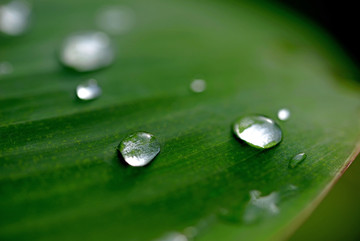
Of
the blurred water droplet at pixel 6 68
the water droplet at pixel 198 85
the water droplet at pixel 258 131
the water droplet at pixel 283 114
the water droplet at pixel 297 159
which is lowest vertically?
the water droplet at pixel 297 159

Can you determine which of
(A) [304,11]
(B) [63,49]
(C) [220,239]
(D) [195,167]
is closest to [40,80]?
(B) [63,49]

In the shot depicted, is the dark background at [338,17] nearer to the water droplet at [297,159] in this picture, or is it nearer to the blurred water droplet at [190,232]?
the water droplet at [297,159]

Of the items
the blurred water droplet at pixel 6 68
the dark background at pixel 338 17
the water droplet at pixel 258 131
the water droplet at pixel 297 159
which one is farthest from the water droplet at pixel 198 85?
the dark background at pixel 338 17

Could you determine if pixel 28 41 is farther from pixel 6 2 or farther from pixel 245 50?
pixel 245 50

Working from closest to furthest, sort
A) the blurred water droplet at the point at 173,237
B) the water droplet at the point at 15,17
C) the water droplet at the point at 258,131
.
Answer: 1. the blurred water droplet at the point at 173,237
2. the water droplet at the point at 258,131
3. the water droplet at the point at 15,17

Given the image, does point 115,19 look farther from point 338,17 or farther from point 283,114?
point 338,17

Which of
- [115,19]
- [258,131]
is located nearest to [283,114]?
[258,131]
